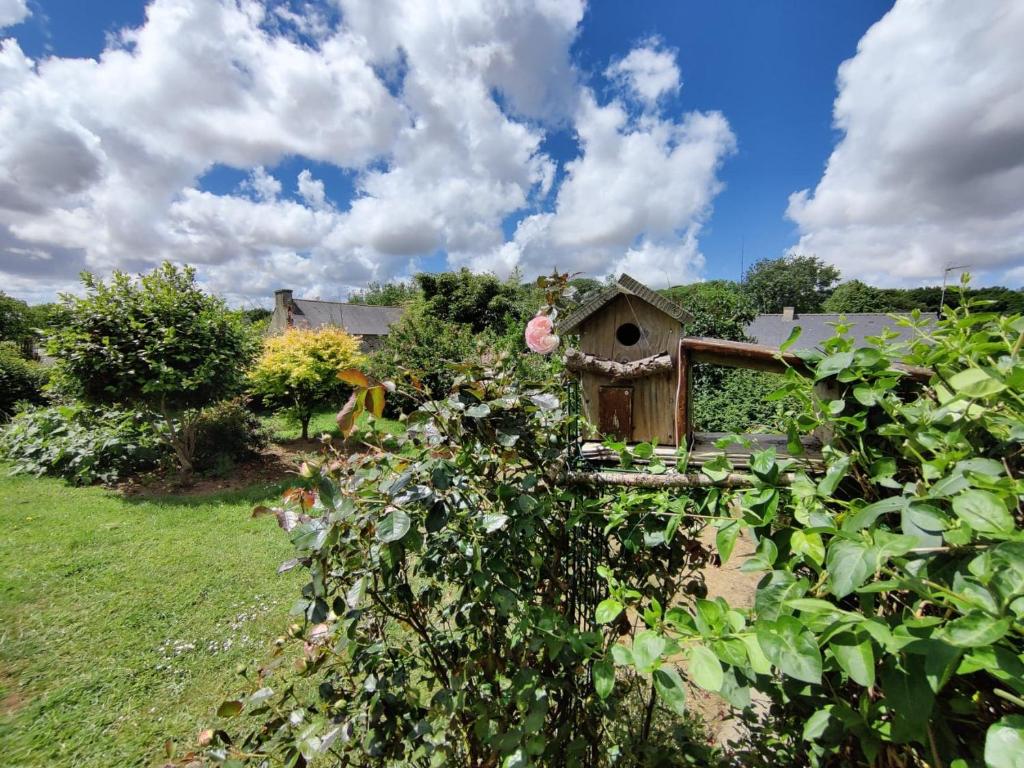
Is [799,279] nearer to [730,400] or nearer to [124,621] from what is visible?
[730,400]

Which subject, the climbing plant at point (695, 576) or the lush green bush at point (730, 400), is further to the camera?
the lush green bush at point (730, 400)

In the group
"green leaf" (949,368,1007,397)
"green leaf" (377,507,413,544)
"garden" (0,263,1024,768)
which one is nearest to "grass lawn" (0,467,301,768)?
"garden" (0,263,1024,768)

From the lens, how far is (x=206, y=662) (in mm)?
3287

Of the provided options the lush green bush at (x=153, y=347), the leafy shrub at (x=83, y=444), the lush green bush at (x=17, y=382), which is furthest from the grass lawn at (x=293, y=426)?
the lush green bush at (x=17, y=382)

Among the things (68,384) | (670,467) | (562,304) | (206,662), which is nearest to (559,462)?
(670,467)

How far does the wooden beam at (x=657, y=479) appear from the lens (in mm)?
1135

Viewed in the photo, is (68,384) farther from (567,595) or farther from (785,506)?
(785,506)

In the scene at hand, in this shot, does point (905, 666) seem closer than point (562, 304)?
Yes

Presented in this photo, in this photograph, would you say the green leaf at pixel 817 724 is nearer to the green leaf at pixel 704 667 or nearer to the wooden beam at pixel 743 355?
Result: the green leaf at pixel 704 667

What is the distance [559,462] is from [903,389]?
98 cm

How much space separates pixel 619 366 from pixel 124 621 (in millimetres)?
5026

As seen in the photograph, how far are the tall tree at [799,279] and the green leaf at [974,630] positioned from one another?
62.5 m

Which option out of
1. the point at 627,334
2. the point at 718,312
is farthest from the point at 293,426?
the point at 627,334

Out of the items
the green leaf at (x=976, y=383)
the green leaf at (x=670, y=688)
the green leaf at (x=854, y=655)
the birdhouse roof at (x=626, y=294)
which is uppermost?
the birdhouse roof at (x=626, y=294)
